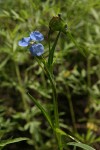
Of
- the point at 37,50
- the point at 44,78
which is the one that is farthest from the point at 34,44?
the point at 44,78

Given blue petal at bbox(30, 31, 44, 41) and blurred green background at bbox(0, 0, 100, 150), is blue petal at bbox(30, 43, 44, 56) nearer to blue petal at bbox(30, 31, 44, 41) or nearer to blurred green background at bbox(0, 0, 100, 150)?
blue petal at bbox(30, 31, 44, 41)

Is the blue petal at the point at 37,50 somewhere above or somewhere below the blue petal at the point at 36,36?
below

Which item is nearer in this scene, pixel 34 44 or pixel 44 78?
pixel 34 44

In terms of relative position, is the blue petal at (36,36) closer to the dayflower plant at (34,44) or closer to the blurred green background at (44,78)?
the dayflower plant at (34,44)

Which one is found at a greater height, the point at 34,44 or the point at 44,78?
the point at 44,78

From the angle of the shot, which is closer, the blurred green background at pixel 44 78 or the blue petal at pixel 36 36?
the blue petal at pixel 36 36

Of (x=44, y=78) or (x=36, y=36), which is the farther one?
(x=44, y=78)

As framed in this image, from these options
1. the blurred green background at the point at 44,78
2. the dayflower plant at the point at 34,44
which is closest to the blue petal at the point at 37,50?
the dayflower plant at the point at 34,44

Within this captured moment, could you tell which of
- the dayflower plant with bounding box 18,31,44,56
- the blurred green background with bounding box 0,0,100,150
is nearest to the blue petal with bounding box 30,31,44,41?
the dayflower plant with bounding box 18,31,44,56

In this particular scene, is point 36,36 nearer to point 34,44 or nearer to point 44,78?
point 34,44
